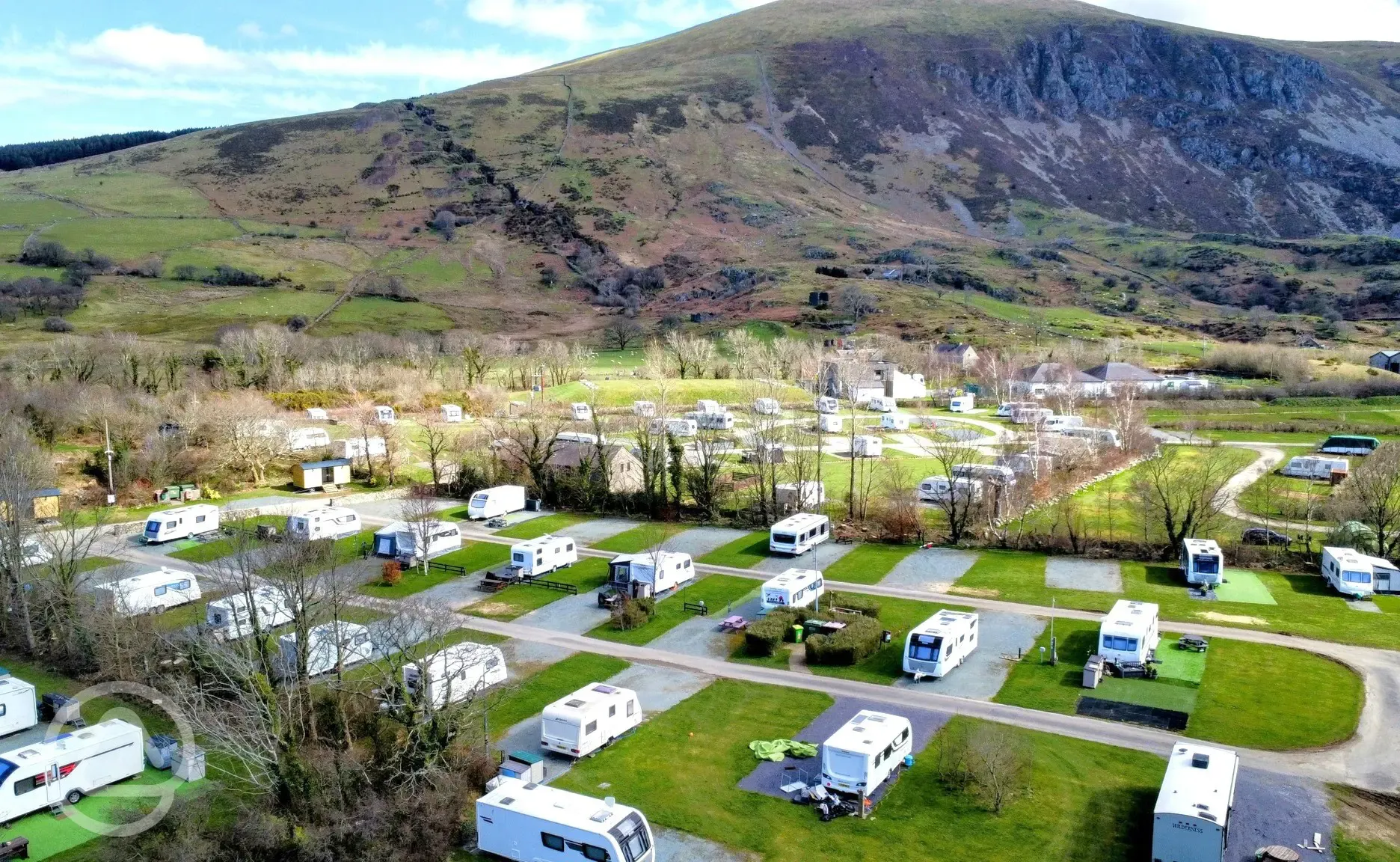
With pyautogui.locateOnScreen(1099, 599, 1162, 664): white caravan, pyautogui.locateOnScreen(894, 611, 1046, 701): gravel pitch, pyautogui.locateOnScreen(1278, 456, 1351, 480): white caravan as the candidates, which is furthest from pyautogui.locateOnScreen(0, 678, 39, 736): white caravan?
pyautogui.locateOnScreen(1278, 456, 1351, 480): white caravan

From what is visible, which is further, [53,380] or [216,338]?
[216,338]

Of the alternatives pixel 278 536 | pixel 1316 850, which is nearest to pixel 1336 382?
pixel 1316 850

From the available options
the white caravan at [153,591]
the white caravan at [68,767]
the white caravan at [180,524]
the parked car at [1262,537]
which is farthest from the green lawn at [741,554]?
the white caravan at [180,524]

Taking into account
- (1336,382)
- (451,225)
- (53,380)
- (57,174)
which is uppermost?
(57,174)

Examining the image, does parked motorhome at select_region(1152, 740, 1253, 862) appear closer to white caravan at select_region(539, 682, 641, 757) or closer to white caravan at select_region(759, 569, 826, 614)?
white caravan at select_region(539, 682, 641, 757)

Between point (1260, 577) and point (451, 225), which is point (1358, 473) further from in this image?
point (451, 225)

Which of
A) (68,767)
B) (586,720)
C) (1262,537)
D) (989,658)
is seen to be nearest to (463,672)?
(586,720)
